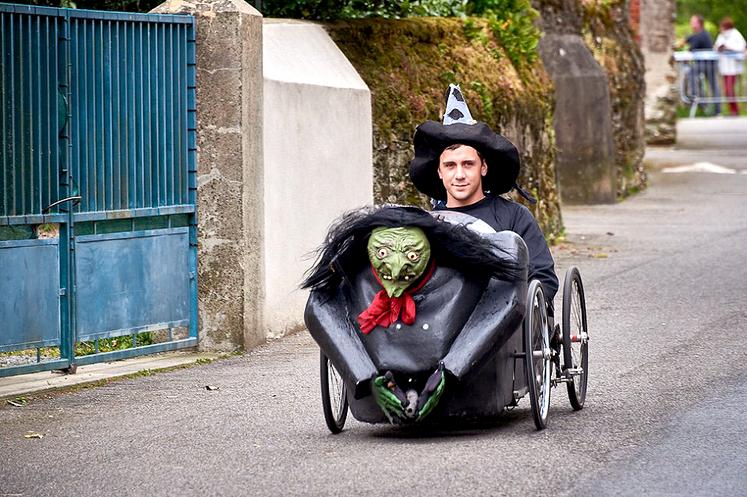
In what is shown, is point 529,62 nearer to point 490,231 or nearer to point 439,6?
point 439,6

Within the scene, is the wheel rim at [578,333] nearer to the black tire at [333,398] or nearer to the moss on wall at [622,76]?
the black tire at [333,398]

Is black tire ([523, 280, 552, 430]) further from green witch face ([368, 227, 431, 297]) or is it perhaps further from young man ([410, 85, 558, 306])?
green witch face ([368, 227, 431, 297])

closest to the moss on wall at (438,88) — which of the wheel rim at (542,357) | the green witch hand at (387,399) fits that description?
the wheel rim at (542,357)

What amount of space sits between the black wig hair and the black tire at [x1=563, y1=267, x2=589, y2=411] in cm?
61

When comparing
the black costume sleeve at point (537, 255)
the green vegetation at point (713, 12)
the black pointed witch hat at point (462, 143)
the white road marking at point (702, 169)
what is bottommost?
the black costume sleeve at point (537, 255)

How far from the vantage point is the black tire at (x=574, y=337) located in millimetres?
8039

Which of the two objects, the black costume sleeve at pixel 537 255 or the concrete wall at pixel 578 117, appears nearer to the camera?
the black costume sleeve at pixel 537 255

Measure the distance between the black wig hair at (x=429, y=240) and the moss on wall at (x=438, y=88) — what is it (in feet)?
18.3

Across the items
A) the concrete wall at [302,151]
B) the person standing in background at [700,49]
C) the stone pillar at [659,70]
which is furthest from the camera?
the person standing in background at [700,49]

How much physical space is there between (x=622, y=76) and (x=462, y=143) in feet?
48.5

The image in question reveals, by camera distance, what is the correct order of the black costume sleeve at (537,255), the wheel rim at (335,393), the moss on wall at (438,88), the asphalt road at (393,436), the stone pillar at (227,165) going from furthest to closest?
the moss on wall at (438,88) → the stone pillar at (227,165) → the black costume sleeve at (537,255) → the wheel rim at (335,393) → the asphalt road at (393,436)

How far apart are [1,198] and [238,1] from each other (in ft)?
7.66

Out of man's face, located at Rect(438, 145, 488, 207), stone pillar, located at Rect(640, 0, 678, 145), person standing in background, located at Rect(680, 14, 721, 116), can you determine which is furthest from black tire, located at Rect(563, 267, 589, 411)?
person standing in background, located at Rect(680, 14, 721, 116)

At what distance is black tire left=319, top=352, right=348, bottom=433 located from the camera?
7.77 m
